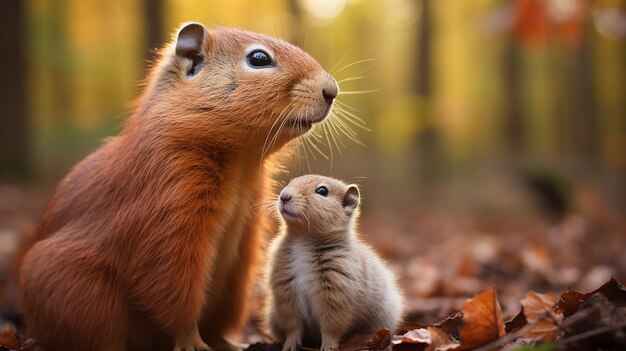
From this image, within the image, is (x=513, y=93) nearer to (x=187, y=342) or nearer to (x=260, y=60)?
(x=260, y=60)

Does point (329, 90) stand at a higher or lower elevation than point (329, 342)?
higher

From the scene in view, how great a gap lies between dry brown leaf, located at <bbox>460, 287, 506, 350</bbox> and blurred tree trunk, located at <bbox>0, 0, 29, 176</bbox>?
13431 millimetres

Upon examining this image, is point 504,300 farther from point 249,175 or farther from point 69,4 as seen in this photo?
point 69,4

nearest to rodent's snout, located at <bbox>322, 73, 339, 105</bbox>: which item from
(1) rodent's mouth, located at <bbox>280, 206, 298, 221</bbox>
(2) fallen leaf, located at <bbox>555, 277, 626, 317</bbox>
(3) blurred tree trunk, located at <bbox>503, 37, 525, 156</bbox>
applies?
(1) rodent's mouth, located at <bbox>280, 206, 298, 221</bbox>

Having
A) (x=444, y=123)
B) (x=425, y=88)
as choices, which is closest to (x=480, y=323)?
(x=425, y=88)

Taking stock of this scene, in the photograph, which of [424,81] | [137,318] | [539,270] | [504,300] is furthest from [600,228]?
[424,81]

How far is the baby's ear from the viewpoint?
3.78 meters

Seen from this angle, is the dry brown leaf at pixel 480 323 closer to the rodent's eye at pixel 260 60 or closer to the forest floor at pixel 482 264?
the forest floor at pixel 482 264

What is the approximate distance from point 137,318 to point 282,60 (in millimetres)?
1587

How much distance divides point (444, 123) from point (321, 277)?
18.0m

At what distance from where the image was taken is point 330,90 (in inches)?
138

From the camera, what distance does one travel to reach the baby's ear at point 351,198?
149 inches

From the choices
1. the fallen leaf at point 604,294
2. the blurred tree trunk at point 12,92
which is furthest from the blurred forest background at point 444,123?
the fallen leaf at point 604,294

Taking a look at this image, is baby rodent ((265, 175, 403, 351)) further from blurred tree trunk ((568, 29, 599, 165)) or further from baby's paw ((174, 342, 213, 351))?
blurred tree trunk ((568, 29, 599, 165))
